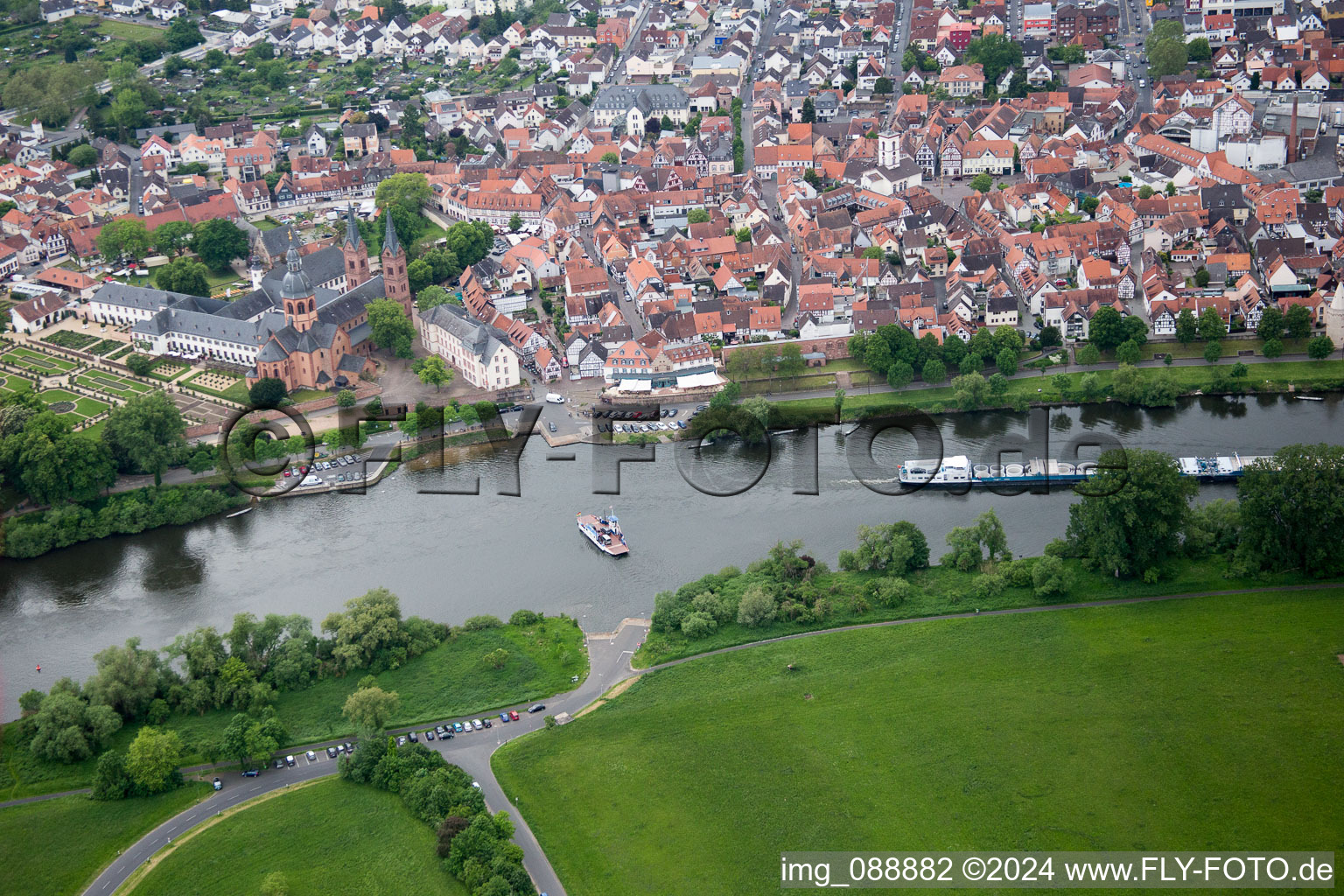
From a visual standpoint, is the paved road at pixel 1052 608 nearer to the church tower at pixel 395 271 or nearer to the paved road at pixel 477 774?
the paved road at pixel 477 774

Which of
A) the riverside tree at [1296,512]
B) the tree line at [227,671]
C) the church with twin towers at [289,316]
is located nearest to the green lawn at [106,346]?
the church with twin towers at [289,316]

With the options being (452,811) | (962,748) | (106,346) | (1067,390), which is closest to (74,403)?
(106,346)

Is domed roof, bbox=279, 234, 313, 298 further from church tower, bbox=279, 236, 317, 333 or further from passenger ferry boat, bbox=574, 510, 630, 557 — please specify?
passenger ferry boat, bbox=574, 510, 630, 557

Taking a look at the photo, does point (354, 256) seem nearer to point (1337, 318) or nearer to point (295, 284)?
point (295, 284)

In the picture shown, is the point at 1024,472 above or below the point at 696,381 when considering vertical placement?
below

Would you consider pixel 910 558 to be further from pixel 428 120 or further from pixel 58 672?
pixel 428 120

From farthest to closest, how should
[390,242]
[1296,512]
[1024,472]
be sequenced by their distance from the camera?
[390,242], [1024,472], [1296,512]
